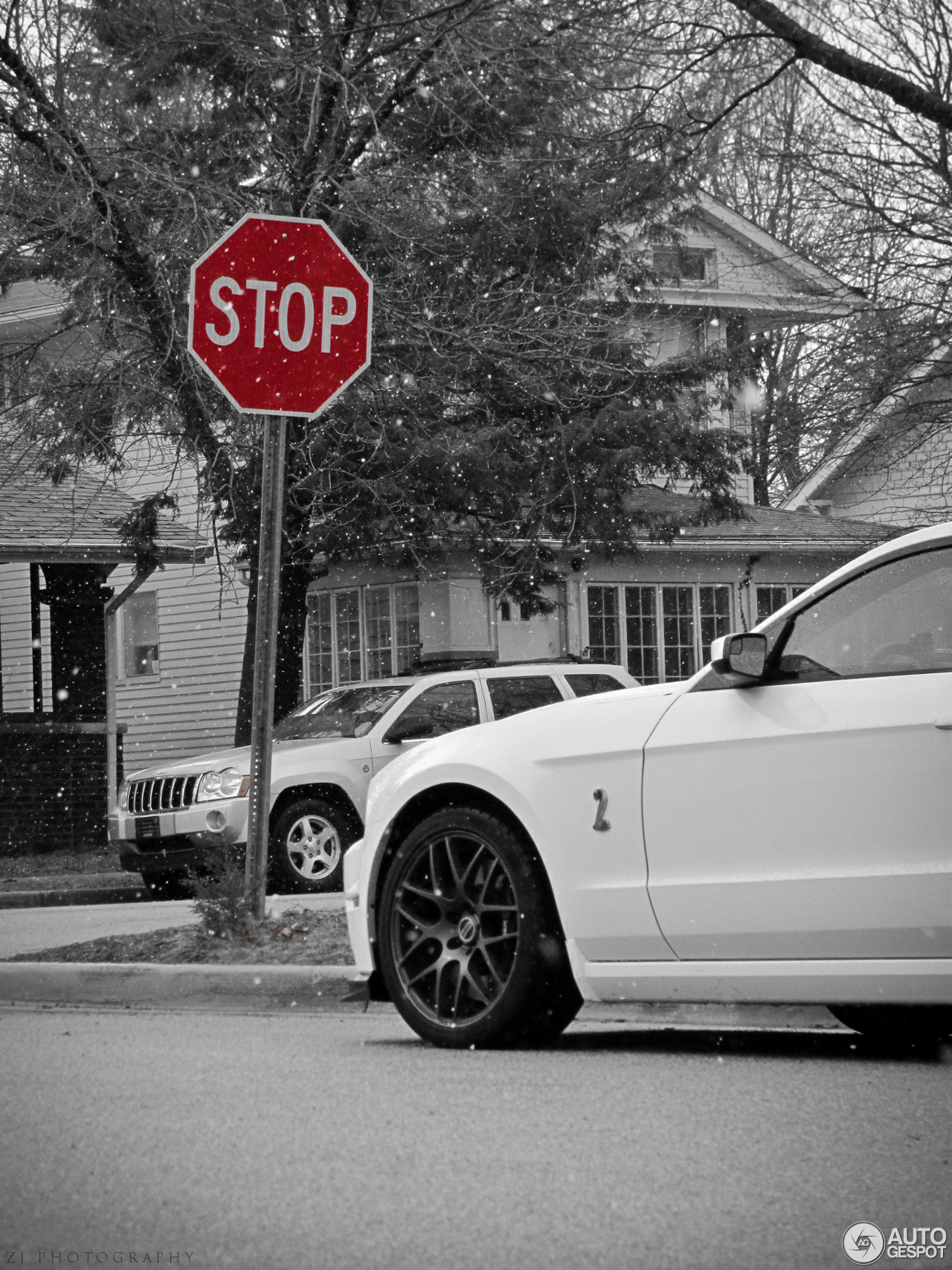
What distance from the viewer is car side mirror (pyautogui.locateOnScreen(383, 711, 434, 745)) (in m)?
15.3

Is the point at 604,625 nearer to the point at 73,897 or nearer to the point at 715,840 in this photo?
the point at 73,897

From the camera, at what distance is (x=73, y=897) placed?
15992mm

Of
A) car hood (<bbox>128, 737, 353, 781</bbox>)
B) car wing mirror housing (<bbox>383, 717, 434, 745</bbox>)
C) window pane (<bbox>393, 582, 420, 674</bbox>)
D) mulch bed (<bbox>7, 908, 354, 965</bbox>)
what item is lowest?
mulch bed (<bbox>7, 908, 354, 965</bbox>)

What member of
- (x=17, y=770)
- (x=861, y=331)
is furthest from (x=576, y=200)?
(x=17, y=770)

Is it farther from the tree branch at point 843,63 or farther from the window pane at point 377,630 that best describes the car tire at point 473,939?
the window pane at point 377,630

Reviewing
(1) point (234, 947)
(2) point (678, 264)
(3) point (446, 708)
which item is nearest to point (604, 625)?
(2) point (678, 264)

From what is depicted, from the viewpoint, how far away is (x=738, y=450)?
65.4 ft

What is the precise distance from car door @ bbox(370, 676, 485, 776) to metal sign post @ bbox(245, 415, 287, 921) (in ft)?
18.6

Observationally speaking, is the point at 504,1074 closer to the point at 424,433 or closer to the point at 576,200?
the point at 424,433

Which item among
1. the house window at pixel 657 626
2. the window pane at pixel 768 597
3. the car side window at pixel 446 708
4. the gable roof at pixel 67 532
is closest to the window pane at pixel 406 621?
the house window at pixel 657 626

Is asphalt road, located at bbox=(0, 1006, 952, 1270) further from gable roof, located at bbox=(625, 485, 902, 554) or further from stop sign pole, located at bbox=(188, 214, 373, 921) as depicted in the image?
gable roof, located at bbox=(625, 485, 902, 554)

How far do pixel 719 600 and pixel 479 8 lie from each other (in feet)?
44.7

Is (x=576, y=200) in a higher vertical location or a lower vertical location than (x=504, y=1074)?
higher

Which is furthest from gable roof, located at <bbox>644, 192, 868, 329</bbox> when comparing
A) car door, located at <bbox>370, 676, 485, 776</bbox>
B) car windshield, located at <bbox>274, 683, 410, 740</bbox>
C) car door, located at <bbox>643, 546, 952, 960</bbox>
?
car door, located at <bbox>643, 546, 952, 960</bbox>
